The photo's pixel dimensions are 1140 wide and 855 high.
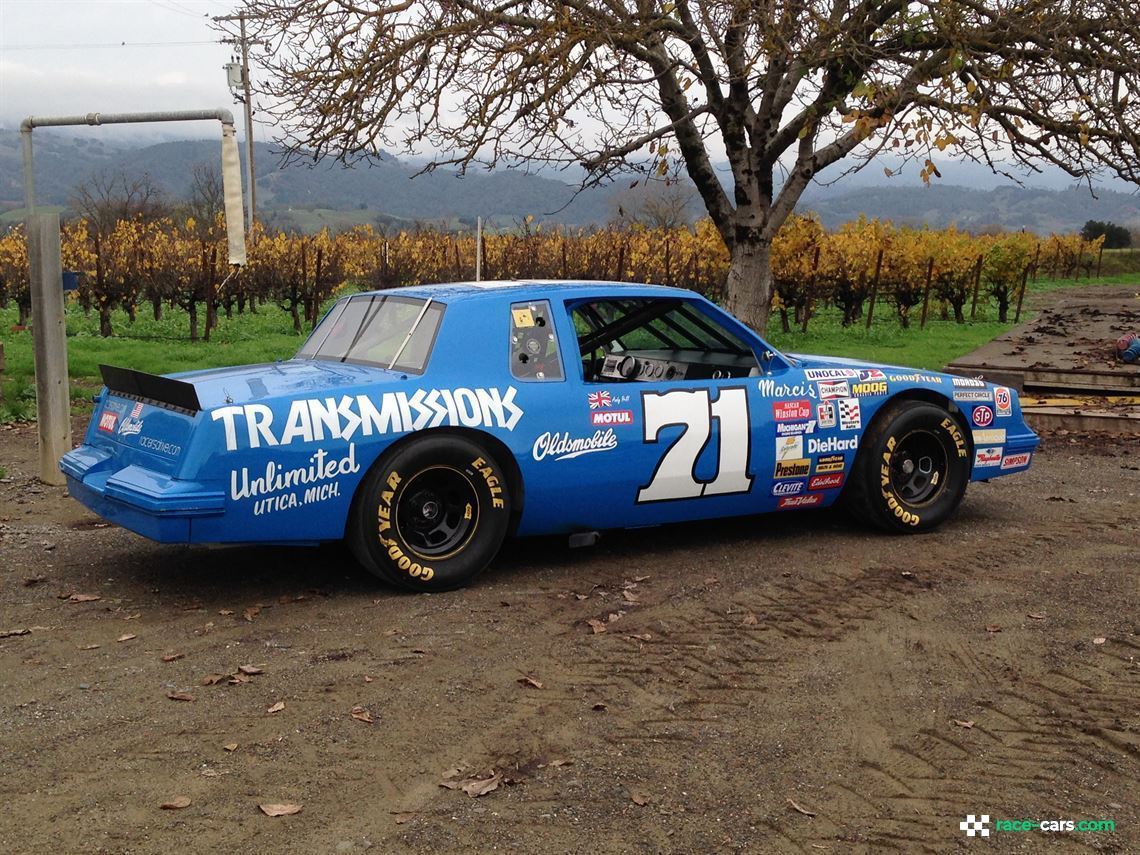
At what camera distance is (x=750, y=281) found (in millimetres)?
14055

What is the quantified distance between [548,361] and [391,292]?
3.42ft

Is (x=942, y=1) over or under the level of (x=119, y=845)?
over

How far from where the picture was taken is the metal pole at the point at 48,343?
28.7 ft

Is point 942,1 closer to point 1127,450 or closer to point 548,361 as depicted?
point 1127,450

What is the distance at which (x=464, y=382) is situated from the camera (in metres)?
6.07

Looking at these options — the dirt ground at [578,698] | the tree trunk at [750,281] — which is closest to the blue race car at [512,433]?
the dirt ground at [578,698]

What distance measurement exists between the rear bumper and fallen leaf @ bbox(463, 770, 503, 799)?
2131mm

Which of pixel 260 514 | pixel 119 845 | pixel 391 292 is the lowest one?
pixel 119 845

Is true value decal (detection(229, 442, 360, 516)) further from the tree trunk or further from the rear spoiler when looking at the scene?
the tree trunk

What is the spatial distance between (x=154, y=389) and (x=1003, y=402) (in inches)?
→ 200

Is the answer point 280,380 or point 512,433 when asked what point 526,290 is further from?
point 280,380

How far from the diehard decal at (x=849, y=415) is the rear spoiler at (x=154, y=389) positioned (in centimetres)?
361

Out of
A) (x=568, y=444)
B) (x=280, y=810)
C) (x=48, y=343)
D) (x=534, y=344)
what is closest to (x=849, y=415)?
(x=568, y=444)

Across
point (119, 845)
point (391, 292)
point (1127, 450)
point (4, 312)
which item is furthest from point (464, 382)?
point (4, 312)
